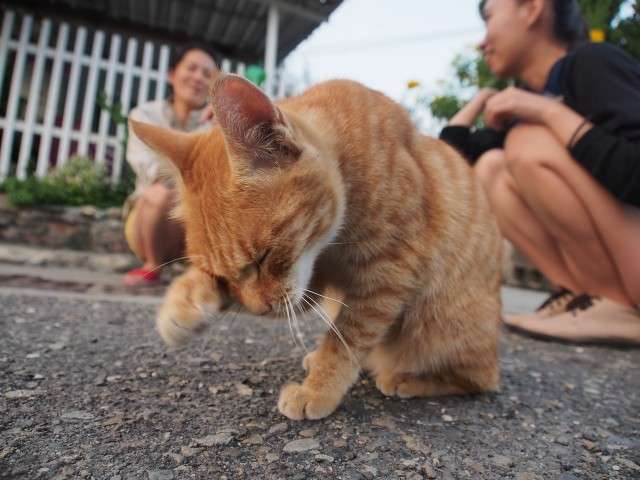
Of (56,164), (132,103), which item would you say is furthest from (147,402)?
(132,103)

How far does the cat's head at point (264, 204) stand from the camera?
1.28m

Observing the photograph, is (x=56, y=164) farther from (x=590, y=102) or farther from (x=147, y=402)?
(x=590, y=102)

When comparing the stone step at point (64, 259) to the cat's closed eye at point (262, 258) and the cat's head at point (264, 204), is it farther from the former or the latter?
the cat's closed eye at point (262, 258)

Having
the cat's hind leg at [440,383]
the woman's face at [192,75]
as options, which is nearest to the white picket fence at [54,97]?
the woman's face at [192,75]

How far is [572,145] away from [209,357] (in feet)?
6.17

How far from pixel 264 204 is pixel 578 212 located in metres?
1.75

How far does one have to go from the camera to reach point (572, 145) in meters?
2.16

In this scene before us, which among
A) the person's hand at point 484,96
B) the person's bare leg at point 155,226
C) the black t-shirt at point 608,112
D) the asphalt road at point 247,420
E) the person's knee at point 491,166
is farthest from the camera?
the person's bare leg at point 155,226

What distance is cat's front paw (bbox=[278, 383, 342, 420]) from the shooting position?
4.15ft

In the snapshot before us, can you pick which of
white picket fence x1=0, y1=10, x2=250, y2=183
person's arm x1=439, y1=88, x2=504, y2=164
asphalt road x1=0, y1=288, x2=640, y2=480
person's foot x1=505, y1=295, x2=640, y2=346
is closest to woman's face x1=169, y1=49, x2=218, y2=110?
white picket fence x1=0, y1=10, x2=250, y2=183

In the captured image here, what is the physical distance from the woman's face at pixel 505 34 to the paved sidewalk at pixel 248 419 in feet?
5.51

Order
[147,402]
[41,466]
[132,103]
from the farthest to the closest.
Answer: [132,103]
[147,402]
[41,466]

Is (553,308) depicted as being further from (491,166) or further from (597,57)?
(597,57)

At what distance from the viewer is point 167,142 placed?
1.42 m
